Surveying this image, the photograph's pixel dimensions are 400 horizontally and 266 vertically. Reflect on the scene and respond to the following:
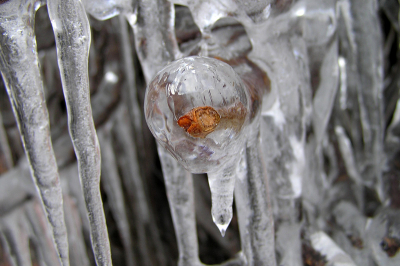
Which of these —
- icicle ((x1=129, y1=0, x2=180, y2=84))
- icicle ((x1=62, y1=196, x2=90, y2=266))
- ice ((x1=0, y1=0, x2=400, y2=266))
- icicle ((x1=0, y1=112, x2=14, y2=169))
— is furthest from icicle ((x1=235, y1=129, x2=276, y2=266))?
icicle ((x1=0, y1=112, x2=14, y2=169))

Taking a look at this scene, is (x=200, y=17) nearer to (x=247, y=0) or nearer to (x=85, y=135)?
(x=247, y=0)

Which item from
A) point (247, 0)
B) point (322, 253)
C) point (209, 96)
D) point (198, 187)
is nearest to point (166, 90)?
point (209, 96)

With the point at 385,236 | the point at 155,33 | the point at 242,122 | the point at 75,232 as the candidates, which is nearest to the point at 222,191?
the point at 242,122

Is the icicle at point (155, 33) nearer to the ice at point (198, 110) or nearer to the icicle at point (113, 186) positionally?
the ice at point (198, 110)

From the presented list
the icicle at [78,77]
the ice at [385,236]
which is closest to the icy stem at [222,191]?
the icicle at [78,77]

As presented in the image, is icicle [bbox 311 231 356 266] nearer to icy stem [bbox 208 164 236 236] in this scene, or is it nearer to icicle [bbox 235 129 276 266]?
icicle [bbox 235 129 276 266]

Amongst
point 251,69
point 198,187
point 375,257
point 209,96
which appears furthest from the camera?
point 198,187
